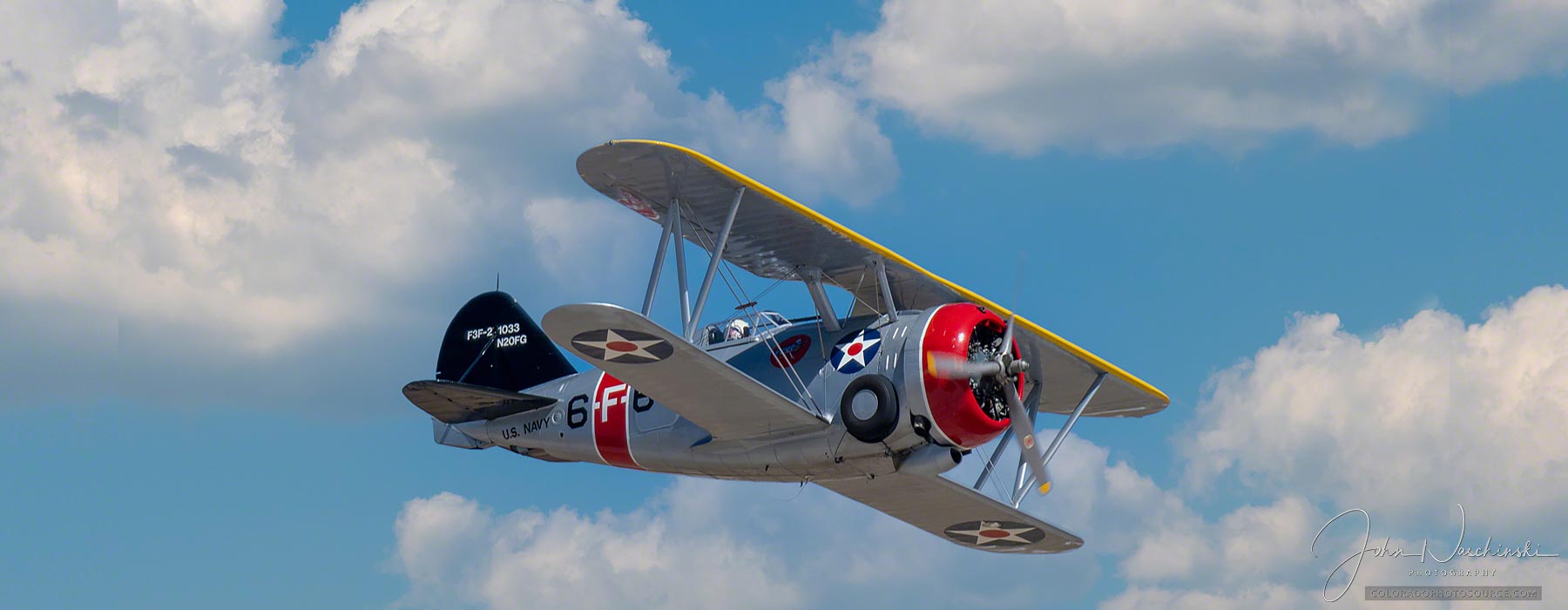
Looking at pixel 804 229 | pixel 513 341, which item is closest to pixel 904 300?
pixel 804 229

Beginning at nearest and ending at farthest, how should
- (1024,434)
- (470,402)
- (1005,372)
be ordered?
(1005,372)
(1024,434)
(470,402)

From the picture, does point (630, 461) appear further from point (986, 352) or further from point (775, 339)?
point (986, 352)

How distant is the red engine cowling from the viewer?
18.0m

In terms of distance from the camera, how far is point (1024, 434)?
61.7ft

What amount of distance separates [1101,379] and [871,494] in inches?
136

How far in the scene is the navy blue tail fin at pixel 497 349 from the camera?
23125 mm

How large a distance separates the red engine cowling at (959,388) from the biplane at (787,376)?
19mm

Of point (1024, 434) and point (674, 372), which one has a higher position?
point (1024, 434)

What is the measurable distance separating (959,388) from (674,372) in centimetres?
310

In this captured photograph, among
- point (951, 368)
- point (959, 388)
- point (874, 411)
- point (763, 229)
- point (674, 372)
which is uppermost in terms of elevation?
point (763, 229)

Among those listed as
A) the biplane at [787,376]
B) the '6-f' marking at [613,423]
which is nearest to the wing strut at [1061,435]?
the biplane at [787,376]

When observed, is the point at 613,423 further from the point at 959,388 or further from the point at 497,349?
the point at 959,388

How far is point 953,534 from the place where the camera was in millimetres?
23094

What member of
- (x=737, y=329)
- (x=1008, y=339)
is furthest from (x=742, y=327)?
(x=1008, y=339)
